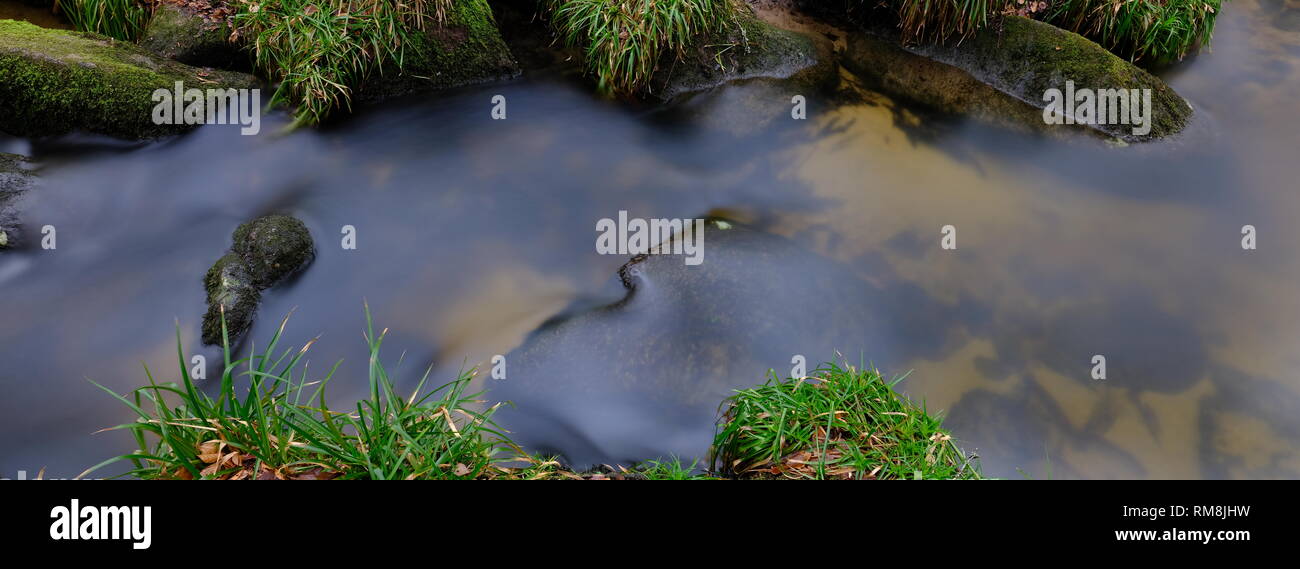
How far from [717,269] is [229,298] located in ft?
9.38

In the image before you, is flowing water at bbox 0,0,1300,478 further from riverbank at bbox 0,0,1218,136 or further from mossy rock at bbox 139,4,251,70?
mossy rock at bbox 139,4,251,70

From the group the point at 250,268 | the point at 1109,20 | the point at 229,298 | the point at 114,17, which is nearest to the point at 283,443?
the point at 229,298

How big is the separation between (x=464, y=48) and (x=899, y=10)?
142 inches

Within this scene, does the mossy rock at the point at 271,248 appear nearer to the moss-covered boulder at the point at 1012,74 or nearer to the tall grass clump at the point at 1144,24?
the moss-covered boulder at the point at 1012,74

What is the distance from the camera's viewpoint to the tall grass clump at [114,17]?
6000mm

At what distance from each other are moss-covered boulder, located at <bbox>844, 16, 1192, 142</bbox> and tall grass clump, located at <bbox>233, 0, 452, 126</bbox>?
3778 millimetres

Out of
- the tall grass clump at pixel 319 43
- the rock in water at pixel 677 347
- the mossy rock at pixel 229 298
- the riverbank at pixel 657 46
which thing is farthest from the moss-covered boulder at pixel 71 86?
the rock in water at pixel 677 347

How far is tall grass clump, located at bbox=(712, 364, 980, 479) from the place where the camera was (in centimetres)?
345

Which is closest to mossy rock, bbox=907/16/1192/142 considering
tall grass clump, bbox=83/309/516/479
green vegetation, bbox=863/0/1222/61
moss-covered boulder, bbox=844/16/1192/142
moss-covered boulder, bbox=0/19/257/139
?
moss-covered boulder, bbox=844/16/1192/142

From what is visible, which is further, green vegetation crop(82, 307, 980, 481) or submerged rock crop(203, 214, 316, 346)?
submerged rock crop(203, 214, 316, 346)

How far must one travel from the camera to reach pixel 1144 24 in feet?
20.4

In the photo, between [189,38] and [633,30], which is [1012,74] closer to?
[633,30]
